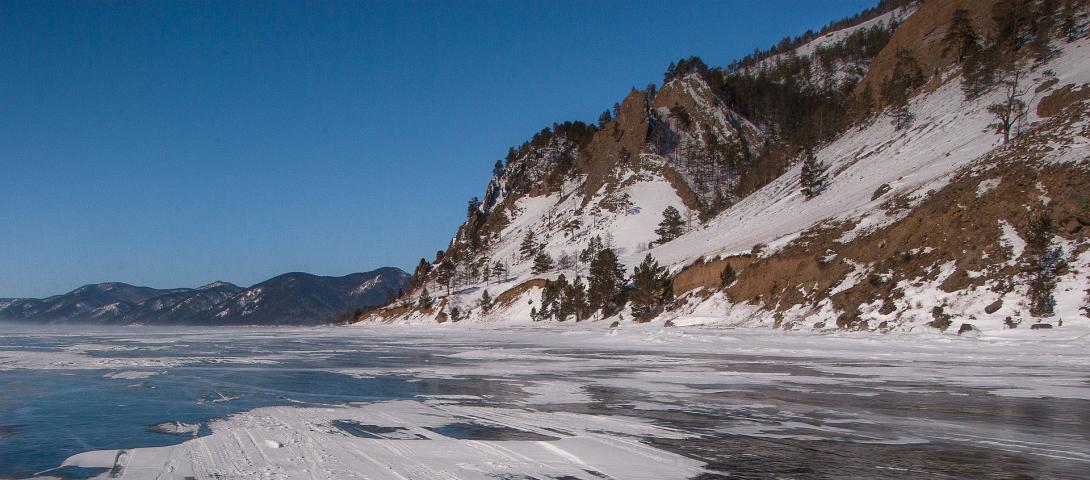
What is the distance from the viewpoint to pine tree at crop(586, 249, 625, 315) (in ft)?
215

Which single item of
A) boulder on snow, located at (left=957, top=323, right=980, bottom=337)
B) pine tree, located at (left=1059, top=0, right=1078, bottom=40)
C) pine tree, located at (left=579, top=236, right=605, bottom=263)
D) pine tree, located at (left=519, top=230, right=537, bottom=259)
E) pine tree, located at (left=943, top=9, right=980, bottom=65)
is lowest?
boulder on snow, located at (left=957, top=323, right=980, bottom=337)

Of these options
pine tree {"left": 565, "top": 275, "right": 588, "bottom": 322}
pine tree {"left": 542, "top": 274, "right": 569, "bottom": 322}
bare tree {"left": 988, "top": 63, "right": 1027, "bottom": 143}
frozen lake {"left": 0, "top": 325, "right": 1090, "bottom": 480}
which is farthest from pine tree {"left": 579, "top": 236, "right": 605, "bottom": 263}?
frozen lake {"left": 0, "top": 325, "right": 1090, "bottom": 480}

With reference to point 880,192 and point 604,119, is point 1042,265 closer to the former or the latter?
point 880,192

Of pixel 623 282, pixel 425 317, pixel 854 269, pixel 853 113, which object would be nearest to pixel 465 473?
pixel 854 269

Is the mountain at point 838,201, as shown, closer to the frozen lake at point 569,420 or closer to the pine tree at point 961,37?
the pine tree at point 961,37

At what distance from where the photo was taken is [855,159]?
78625mm

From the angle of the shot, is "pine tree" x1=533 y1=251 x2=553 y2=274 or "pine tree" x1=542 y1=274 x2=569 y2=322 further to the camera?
"pine tree" x1=533 y1=251 x2=553 y2=274

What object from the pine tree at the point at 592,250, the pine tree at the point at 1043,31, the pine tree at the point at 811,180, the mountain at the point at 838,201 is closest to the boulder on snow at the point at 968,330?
the mountain at the point at 838,201

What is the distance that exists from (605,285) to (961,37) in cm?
6708

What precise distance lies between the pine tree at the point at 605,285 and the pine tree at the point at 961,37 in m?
60.6

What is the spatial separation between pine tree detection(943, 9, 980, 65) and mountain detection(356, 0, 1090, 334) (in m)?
0.32

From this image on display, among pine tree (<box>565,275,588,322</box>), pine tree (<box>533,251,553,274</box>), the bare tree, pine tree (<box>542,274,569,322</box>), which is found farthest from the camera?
pine tree (<box>533,251,553,274</box>)

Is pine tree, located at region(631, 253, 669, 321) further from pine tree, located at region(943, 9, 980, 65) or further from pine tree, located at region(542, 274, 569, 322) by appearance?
pine tree, located at region(943, 9, 980, 65)

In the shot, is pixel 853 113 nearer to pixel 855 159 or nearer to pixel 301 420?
pixel 855 159
